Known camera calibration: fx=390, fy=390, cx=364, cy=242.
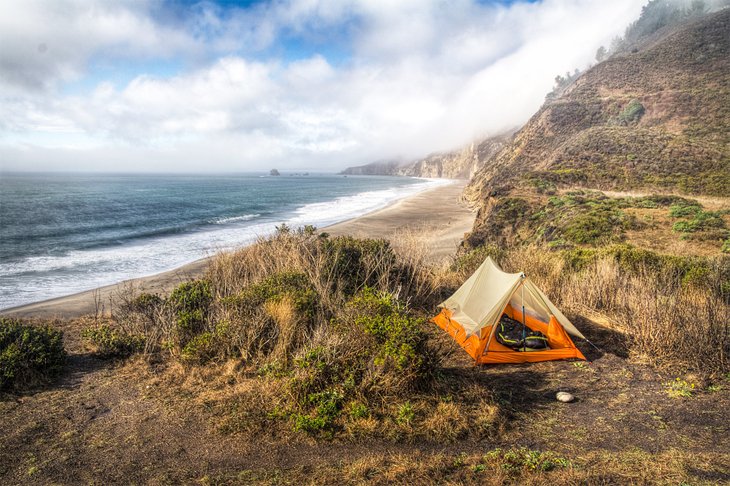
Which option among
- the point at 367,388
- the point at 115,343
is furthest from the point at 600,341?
the point at 115,343

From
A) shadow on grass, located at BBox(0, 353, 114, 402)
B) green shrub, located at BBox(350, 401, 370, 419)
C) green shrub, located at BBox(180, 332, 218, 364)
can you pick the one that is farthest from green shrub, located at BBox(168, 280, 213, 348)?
green shrub, located at BBox(350, 401, 370, 419)

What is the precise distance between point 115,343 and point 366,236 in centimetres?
1933

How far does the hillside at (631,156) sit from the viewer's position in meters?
19.9

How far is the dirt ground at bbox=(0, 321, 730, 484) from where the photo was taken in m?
4.29

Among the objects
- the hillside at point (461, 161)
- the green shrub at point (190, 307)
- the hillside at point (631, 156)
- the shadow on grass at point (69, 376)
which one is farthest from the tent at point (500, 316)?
the hillside at point (461, 161)

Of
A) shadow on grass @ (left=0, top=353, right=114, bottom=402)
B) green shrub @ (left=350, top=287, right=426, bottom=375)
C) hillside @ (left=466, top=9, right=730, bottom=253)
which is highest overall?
hillside @ (left=466, top=9, right=730, bottom=253)

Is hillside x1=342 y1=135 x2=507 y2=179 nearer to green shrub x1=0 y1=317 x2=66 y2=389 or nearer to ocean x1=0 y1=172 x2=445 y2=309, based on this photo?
ocean x1=0 y1=172 x2=445 y2=309

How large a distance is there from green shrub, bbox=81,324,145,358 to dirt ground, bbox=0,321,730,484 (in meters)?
0.58

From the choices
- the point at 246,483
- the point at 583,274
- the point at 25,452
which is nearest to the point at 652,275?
the point at 583,274

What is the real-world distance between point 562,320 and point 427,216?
33311mm

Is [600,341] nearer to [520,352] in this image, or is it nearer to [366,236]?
[520,352]

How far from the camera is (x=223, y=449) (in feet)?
15.4

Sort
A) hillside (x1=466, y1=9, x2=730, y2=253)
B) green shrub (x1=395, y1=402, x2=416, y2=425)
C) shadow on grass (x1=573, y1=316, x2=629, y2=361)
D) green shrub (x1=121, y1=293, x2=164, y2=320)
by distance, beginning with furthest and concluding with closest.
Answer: hillside (x1=466, y1=9, x2=730, y2=253) → green shrub (x1=121, y1=293, x2=164, y2=320) → shadow on grass (x1=573, y1=316, x2=629, y2=361) → green shrub (x1=395, y1=402, x2=416, y2=425)

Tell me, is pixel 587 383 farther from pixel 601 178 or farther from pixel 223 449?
pixel 601 178
